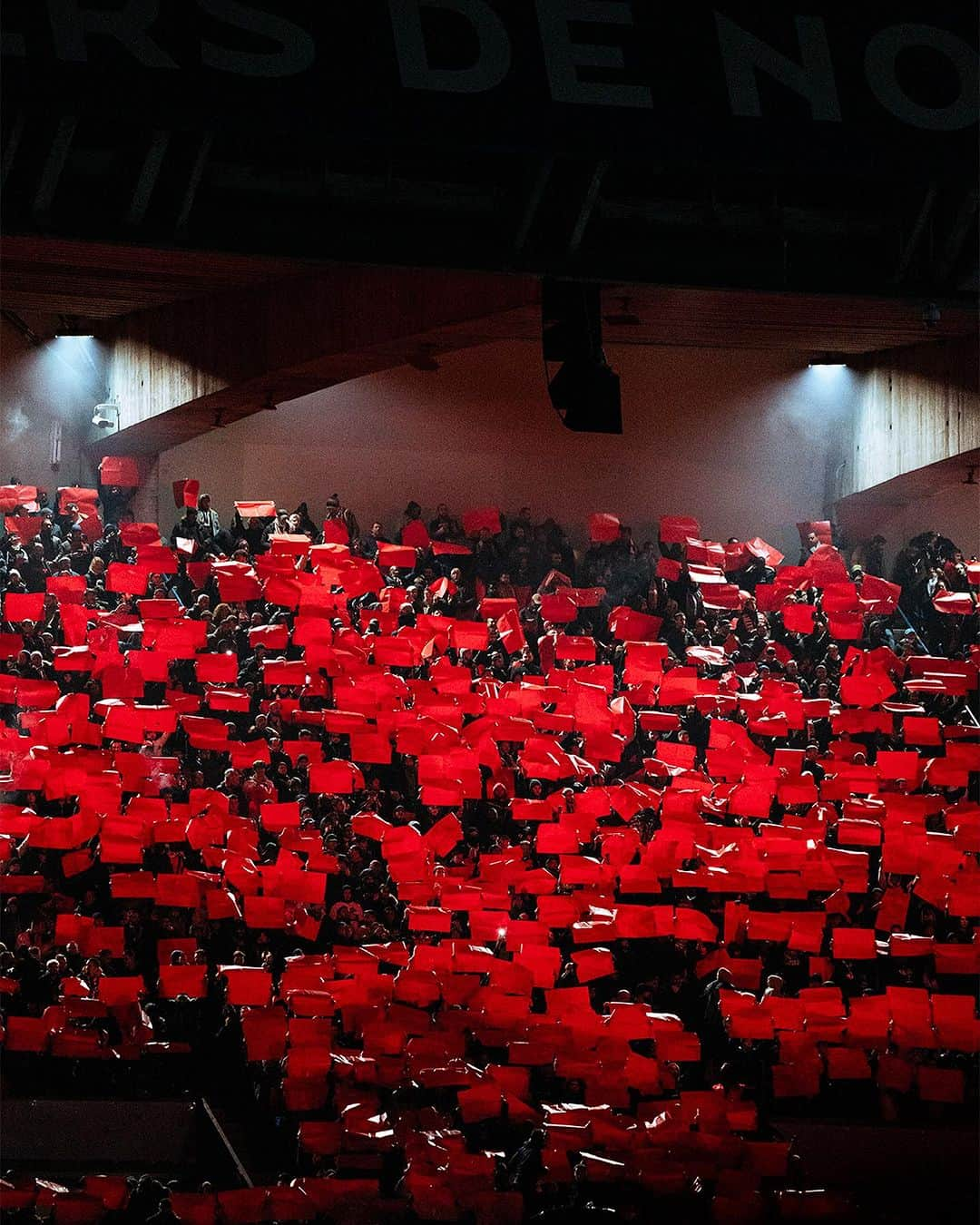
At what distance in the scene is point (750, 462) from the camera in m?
19.0

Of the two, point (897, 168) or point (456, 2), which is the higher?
point (456, 2)

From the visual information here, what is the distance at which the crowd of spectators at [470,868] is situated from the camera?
9547mm

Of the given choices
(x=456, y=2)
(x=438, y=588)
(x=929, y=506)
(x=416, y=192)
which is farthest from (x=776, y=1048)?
(x=929, y=506)

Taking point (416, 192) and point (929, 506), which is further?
point (929, 506)

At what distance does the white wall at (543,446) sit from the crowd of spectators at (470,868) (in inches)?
137

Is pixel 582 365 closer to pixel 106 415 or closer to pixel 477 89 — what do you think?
pixel 477 89

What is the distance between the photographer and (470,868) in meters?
11.1

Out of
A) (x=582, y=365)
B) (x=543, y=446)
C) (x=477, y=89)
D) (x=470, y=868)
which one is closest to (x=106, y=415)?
(x=543, y=446)

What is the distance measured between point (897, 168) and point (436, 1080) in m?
6.42

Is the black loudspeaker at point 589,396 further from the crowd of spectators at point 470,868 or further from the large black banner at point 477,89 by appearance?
the crowd of spectators at point 470,868

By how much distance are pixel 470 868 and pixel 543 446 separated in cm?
852

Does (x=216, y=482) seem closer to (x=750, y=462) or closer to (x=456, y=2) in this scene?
(x=750, y=462)

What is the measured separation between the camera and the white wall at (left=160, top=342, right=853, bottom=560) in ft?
58.7

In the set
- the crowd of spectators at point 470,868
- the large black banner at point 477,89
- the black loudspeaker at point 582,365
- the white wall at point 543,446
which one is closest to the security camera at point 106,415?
the white wall at point 543,446
